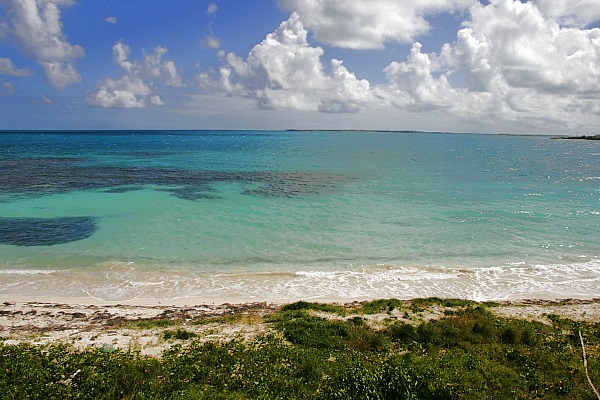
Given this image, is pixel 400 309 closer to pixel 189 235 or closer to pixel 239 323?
pixel 239 323

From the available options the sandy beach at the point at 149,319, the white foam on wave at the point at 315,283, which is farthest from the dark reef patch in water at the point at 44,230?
the sandy beach at the point at 149,319

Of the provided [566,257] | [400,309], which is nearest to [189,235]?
[400,309]

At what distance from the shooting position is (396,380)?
9.34m

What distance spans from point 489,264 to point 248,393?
722 inches

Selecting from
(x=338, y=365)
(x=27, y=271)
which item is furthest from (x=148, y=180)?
(x=338, y=365)

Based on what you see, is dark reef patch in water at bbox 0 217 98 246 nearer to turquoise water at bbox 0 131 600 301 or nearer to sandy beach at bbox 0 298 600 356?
turquoise water at bbox 0 131 600 301

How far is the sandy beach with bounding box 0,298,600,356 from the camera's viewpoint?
40.1 ft

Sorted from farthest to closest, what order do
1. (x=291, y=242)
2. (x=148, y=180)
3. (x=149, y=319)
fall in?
(x=148, y=180) → (x=291, y=242) → (x=149, y=319)

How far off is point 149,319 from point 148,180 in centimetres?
3924

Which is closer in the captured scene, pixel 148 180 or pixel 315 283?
pixel 315 283

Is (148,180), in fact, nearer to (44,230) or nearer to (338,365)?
(44,230)

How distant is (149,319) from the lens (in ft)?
48.7

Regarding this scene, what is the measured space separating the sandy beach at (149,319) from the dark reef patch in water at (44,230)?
903cm

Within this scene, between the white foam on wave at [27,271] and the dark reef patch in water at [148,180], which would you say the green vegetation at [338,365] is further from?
the dark reef patch in water at [148,180]
